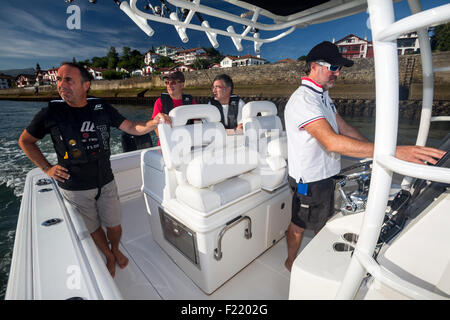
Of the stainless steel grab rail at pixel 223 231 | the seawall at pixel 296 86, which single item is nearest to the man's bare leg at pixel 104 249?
the stainless steel grab rail at pixel 223 231

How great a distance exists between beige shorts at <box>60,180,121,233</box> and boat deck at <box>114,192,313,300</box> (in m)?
0.48

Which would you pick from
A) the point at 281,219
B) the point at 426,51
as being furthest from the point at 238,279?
the point at 426,51

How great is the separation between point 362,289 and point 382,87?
0.76 meters

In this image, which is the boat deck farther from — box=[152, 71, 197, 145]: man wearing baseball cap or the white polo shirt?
box=[152, 71, 197, 145]: man wearing baseball cap

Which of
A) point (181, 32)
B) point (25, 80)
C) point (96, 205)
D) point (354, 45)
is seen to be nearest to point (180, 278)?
point (96, 205)

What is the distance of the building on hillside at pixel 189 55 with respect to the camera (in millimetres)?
64706

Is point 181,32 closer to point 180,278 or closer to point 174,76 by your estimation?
point 174,76

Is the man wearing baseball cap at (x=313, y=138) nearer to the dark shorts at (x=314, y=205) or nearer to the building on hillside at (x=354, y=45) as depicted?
the dark shorts at (x=314, y=205)

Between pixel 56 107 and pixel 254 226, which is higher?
pixel 56 107

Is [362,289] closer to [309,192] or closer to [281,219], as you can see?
[309,192]

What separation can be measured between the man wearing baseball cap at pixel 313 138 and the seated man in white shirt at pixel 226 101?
153 centimetres

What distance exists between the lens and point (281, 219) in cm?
223

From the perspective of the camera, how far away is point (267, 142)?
242 cm
